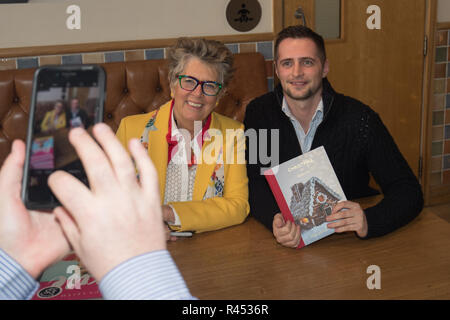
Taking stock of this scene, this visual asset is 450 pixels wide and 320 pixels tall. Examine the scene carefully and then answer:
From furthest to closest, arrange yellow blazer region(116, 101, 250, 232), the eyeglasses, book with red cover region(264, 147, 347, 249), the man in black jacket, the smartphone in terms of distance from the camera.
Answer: the eyeglasses, the man in black jacket, yellow blazer region(116, 101, 250, 232), book with red cover region(264, 147, 347, 249), the smartphone

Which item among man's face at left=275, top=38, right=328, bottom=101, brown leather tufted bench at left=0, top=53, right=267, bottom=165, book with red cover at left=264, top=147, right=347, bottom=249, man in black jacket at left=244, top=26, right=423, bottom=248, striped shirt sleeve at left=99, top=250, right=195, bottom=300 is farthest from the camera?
brown leather tufted bench at left=0, top=53, right=267, bottom=165

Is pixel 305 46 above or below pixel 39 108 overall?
above

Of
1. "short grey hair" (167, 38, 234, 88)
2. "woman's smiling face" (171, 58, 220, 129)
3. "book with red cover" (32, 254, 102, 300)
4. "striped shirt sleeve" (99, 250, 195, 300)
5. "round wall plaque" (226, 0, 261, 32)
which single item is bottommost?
"book with red cover" (32, 254, 102, 300)

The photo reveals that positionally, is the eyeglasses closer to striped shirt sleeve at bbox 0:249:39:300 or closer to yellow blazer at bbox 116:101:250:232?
yellow blazer at bbox 116:101:250:232

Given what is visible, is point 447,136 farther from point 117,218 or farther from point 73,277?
point 117,218

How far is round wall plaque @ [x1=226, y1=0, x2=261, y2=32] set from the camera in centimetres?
271

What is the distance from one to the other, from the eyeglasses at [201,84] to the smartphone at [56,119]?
42.0 inches

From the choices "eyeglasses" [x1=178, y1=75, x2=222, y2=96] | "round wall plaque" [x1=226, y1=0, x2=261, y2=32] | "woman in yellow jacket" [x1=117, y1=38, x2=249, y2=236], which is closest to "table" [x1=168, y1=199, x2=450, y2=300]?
"woman in yellow jacket" [x1=117, y1=38, x2=249, y2=236]

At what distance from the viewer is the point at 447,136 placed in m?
3.52

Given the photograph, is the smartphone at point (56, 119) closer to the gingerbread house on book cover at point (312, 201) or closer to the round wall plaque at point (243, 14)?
the gingerbread house on book cover at point (312, 201)

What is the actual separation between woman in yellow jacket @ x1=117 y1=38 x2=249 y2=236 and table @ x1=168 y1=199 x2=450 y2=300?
35cm

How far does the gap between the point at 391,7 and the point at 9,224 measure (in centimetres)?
312

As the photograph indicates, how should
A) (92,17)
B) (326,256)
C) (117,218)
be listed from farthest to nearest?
(92,17), (326,256), (117,218)

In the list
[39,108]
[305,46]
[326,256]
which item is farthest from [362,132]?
[39,108]
